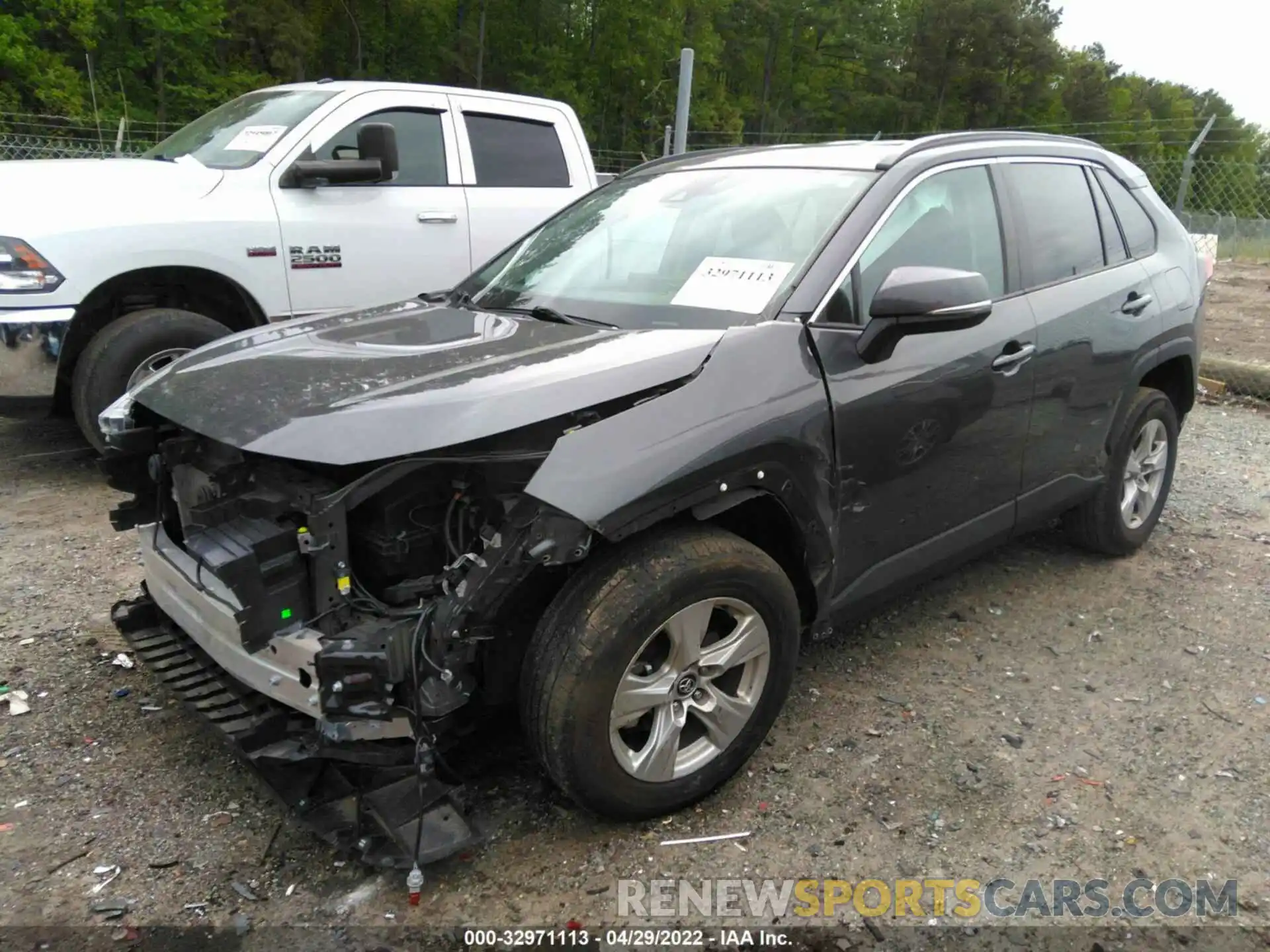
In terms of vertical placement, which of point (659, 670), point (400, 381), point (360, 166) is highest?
point (360, 166)

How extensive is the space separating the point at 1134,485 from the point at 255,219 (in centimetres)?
470

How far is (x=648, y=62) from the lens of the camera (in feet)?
137

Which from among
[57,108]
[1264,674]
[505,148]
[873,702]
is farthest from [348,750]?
[57,108]

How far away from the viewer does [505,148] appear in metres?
6.35

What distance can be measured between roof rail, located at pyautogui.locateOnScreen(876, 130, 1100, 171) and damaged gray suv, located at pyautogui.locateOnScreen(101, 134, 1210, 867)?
0.10ft

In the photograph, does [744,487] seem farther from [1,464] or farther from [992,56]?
[992,56]

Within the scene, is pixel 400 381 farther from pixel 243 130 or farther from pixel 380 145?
pixel 243 130

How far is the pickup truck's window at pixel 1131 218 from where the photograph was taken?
4.11 m

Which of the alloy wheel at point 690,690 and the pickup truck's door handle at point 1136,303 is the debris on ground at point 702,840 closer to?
the alloy wheel at point 690,690

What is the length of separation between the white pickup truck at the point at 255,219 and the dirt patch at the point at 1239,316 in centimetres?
471

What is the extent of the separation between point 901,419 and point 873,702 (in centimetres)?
102

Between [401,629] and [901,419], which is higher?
[901,419]

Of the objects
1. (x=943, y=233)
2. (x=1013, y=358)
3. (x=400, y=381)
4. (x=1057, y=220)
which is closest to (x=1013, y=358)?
(x=1013, y=358)

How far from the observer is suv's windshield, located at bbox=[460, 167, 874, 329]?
2.95 meters
